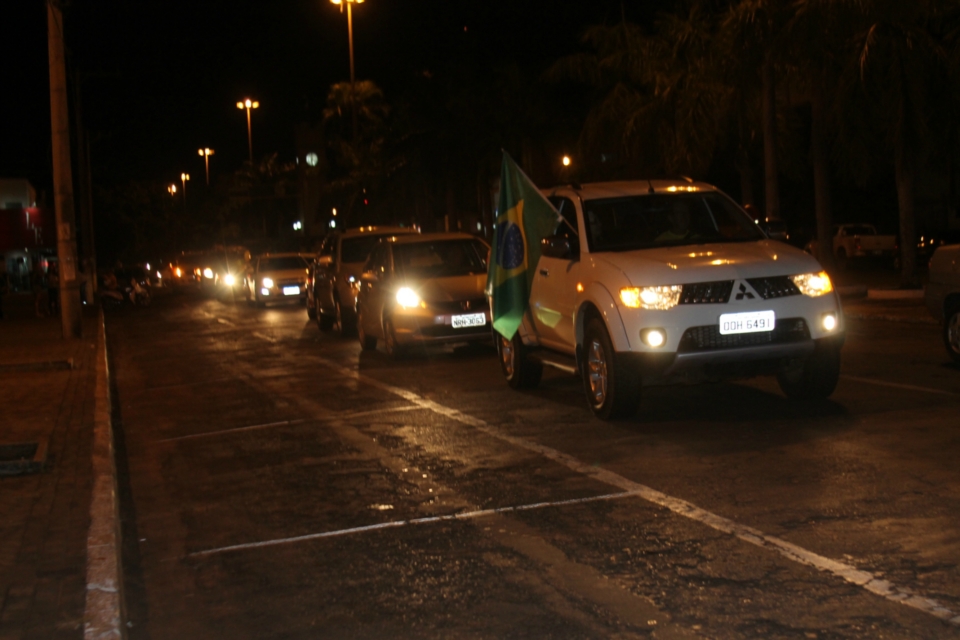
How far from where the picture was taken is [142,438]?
1115 centimetres

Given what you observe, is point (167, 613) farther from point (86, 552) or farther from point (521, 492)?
point (521, 492)

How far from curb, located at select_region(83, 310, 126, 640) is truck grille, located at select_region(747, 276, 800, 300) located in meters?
5.06

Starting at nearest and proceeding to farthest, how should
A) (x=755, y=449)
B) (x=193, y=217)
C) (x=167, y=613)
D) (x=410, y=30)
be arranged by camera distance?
1. (x=167, y=613)
2. (x=755, y=449)
3. (x=410, y=30)
4. (x=193, y=217)

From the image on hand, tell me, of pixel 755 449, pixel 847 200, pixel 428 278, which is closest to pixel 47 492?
pixel 755 449

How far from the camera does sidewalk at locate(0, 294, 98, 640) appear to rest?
209 inches

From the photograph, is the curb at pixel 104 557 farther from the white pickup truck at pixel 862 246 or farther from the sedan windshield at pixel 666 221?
the white pickup truck at pixel 862 246

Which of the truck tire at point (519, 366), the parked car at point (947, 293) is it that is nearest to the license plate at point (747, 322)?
→ the truck tire at point (519, 366)

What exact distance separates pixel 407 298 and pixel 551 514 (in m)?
9.28

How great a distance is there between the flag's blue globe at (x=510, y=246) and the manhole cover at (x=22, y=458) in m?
4.77

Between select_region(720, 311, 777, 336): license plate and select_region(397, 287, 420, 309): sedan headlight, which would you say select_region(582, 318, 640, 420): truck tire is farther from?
select_region(397, 287, 420, 309): sedan headlight

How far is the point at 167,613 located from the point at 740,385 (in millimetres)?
7446

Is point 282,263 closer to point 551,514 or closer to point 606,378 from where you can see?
point 606,378

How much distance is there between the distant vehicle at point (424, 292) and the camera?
15.7 m

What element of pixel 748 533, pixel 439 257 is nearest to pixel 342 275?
pixel 439 257
